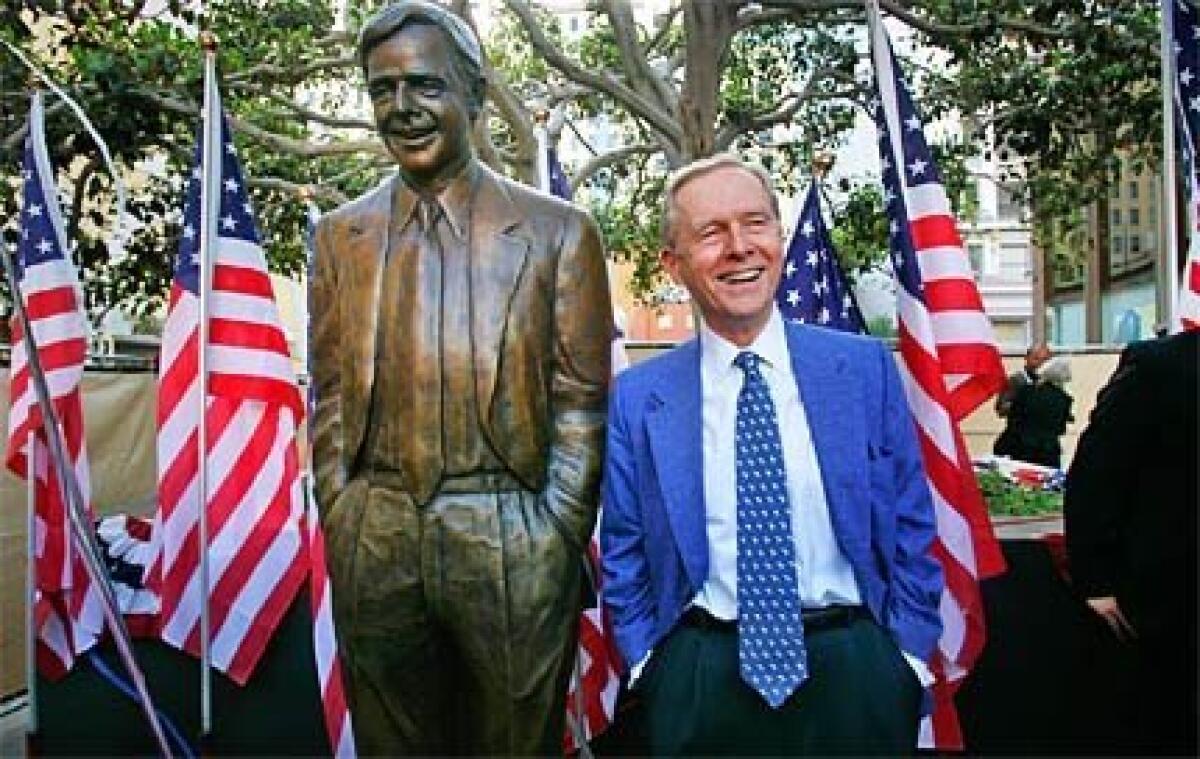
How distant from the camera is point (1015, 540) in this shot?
6.21 meters

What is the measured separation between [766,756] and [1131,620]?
3.62 ft

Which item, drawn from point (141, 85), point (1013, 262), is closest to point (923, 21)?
point (141, 85)

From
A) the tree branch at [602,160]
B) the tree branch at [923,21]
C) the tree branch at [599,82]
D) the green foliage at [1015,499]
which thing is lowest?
the green foliage at [1015,499]

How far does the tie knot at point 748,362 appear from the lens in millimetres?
2463

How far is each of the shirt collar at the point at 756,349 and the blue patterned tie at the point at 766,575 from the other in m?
0.14

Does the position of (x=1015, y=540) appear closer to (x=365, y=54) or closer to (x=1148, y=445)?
(x=1148, y=445)

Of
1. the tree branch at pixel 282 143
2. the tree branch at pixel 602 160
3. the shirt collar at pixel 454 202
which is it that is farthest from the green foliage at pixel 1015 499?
the shirt collar at pixel 454 202

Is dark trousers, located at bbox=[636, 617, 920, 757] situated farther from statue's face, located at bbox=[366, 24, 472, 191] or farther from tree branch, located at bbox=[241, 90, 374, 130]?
tree branch, located at bbox=[241, 90, 374, 130]

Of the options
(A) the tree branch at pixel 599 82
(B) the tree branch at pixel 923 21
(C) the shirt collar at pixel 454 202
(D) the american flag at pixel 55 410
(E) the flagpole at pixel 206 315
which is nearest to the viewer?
(C) the shirt collar at pixel 454 202

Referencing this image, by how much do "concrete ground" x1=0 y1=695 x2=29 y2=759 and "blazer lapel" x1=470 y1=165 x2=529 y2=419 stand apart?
444 centimetres

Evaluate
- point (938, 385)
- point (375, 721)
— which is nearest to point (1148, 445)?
point (375, 721)

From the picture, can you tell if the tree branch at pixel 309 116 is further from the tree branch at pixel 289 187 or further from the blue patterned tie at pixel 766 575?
the blue patterned tie at pixel 766 575

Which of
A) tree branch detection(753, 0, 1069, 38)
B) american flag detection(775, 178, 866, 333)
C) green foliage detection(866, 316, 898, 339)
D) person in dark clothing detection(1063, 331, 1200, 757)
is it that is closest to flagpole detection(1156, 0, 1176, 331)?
american flag detection(775, 178, 866, 333)

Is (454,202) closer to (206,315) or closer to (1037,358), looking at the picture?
(206,315)
